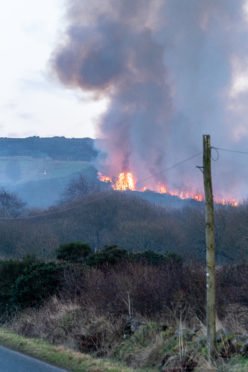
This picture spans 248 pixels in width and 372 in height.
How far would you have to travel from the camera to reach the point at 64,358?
9500mm

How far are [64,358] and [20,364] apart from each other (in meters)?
0.95

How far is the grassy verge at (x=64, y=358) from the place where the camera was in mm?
8718

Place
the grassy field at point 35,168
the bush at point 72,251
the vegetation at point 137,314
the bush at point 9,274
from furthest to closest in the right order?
the grassy field at point 35,168
the bush at point 72,251
the bush at point 9,274
the vegetation at point 137,314

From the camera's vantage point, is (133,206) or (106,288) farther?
(133,206)

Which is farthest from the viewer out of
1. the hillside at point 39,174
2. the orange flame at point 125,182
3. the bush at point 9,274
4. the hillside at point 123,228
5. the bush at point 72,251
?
the hillside at point 39,174

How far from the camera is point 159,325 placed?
1140 cm

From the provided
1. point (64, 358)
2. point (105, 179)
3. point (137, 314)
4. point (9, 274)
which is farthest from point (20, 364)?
point (105, 179)

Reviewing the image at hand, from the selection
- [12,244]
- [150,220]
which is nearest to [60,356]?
[12,244]

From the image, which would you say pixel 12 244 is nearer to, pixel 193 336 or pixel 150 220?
pixel 150 220

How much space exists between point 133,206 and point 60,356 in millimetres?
66830

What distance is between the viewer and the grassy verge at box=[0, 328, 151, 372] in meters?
8.72

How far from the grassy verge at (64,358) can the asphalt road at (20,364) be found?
26cm

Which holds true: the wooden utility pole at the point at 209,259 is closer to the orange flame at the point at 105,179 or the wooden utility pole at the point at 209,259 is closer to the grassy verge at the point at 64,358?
the grassy verge at the point at 64,358

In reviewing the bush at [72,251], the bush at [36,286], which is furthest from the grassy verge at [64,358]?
the bush at [72,251]
